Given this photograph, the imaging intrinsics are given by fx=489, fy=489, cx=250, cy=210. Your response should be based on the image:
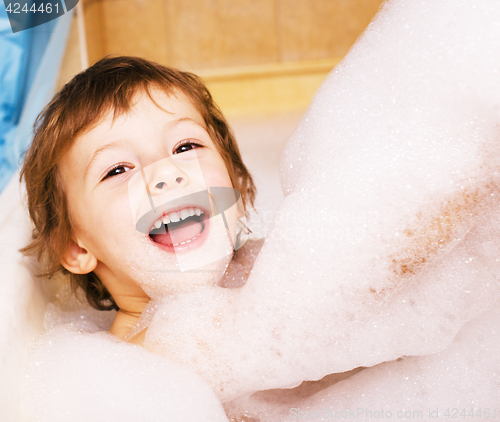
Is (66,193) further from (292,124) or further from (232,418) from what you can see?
(292,124)

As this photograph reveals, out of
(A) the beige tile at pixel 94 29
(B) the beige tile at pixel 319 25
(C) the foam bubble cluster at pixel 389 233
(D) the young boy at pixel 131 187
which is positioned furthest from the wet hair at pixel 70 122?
(B) the beige tile at pixel 319 25

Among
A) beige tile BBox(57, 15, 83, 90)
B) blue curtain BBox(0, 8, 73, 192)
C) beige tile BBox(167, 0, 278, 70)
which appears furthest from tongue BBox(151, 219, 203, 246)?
beige tile BBox(167, 0, 278, 70)

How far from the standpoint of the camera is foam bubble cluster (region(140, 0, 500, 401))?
539 mm

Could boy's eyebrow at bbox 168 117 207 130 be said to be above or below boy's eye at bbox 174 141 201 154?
above

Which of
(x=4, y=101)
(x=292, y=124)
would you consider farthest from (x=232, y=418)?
(x=292, y=124)

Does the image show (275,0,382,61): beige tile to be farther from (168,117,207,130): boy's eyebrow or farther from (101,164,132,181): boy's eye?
(101,164,132,181): boy's eye

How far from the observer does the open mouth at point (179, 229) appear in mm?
686

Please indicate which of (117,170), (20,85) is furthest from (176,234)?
(20,85)

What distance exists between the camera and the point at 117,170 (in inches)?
27.4

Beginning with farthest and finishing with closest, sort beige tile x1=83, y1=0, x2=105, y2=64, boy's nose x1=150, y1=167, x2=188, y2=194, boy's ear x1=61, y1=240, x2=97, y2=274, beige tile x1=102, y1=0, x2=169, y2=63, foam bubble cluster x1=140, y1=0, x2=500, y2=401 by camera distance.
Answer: beige tile x1=102, y1=0, x2=169, y2=63, beige tile x1=83, y1=0, x2=105, y2=64, boy's ear x1=61, y1=240, x2=97, y2=274, boy's nose x1=150, y1=167, x2=188, y2=194, foam bubble cluster x1=140, y1=0, x2=500, y2=401

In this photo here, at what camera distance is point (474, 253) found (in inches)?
23.0

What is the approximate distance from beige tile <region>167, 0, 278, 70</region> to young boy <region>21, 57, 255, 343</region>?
1.18 m

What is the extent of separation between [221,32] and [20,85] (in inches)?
41.9

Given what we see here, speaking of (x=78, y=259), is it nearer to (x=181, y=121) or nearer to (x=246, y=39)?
(x=181, y=121)
